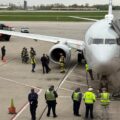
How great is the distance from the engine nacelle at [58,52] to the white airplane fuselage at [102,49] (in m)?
7.64

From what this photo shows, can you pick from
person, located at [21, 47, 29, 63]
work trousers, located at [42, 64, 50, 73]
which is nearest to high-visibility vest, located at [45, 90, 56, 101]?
work trousers, located at [42, 64, 50, 73]

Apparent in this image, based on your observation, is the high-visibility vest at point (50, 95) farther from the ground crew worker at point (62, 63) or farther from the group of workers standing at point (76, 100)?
the ground crew worker at point (62, 63)

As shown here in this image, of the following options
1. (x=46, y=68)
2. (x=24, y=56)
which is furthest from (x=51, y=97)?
(x=24, y=56)

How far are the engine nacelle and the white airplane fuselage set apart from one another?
764 centimetres

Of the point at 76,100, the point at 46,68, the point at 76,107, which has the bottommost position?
the point at 46,68

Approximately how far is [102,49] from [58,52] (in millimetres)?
10924

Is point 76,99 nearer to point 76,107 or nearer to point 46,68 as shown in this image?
point 76,107

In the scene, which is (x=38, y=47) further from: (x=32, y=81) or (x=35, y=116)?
(x=35, y=116)

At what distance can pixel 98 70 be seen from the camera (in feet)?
69.5

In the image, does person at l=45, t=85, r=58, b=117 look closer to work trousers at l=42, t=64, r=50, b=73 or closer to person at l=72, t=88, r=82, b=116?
person at l=72, t=88, r=82, b=116

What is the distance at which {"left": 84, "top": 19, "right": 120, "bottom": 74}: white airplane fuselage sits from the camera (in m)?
21.0

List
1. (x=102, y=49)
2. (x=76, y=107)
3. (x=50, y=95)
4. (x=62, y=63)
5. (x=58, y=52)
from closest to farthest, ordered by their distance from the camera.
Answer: (x=50, y=95), (x=76, y=107), (x=102, y=49), (x=62, y=63), (x=58, y=52)

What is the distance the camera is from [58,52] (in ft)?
107

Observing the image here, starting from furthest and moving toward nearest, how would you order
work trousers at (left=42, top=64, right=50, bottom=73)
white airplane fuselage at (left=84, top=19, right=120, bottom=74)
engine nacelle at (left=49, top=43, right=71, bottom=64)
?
engine nacelle at (left=49, top=43, right=71, bottom=64) < work trousers at (left=42, top=64, right=50, bottom=73) < white airplane fuselage at (left=84, top=19, right=120, bottom=74)
